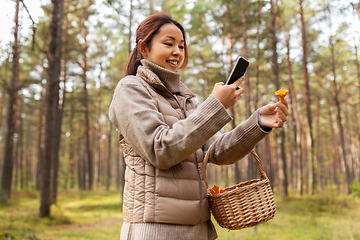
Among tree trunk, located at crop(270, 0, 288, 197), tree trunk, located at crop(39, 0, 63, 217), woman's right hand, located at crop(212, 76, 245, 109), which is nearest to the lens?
woman's right hand, located at crop(212, 76, 245, 109)

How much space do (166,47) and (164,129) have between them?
0.62 metres

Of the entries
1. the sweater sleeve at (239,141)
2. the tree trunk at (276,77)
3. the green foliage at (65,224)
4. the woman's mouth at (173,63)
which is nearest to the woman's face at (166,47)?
the woman's mouth at (173,63)

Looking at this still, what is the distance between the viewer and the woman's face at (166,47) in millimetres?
1697

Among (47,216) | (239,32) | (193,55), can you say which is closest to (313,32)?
(239,32)

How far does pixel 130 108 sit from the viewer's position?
1.41 m

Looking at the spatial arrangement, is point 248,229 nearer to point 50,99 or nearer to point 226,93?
point 50,99

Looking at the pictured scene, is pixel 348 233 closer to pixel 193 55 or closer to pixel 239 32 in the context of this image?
pixel 239 32

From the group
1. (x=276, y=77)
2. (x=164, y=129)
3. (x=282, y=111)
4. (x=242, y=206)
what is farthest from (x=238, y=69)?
(x=276, y=77)

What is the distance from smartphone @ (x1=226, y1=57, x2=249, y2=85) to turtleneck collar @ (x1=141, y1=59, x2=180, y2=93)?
0.36 metres

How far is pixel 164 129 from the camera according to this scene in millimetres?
1331

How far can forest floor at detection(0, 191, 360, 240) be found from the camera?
7945mm

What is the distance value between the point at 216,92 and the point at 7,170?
15.5 meters

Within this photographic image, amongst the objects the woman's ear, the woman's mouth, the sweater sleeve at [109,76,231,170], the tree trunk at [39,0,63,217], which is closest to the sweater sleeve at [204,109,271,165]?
the sweater sleeve at [109,76,231,170]

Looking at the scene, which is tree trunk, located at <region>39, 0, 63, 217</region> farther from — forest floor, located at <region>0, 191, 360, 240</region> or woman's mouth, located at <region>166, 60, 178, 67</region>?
woman's mouth, located at <region>166, 60, 178, 67</region>
